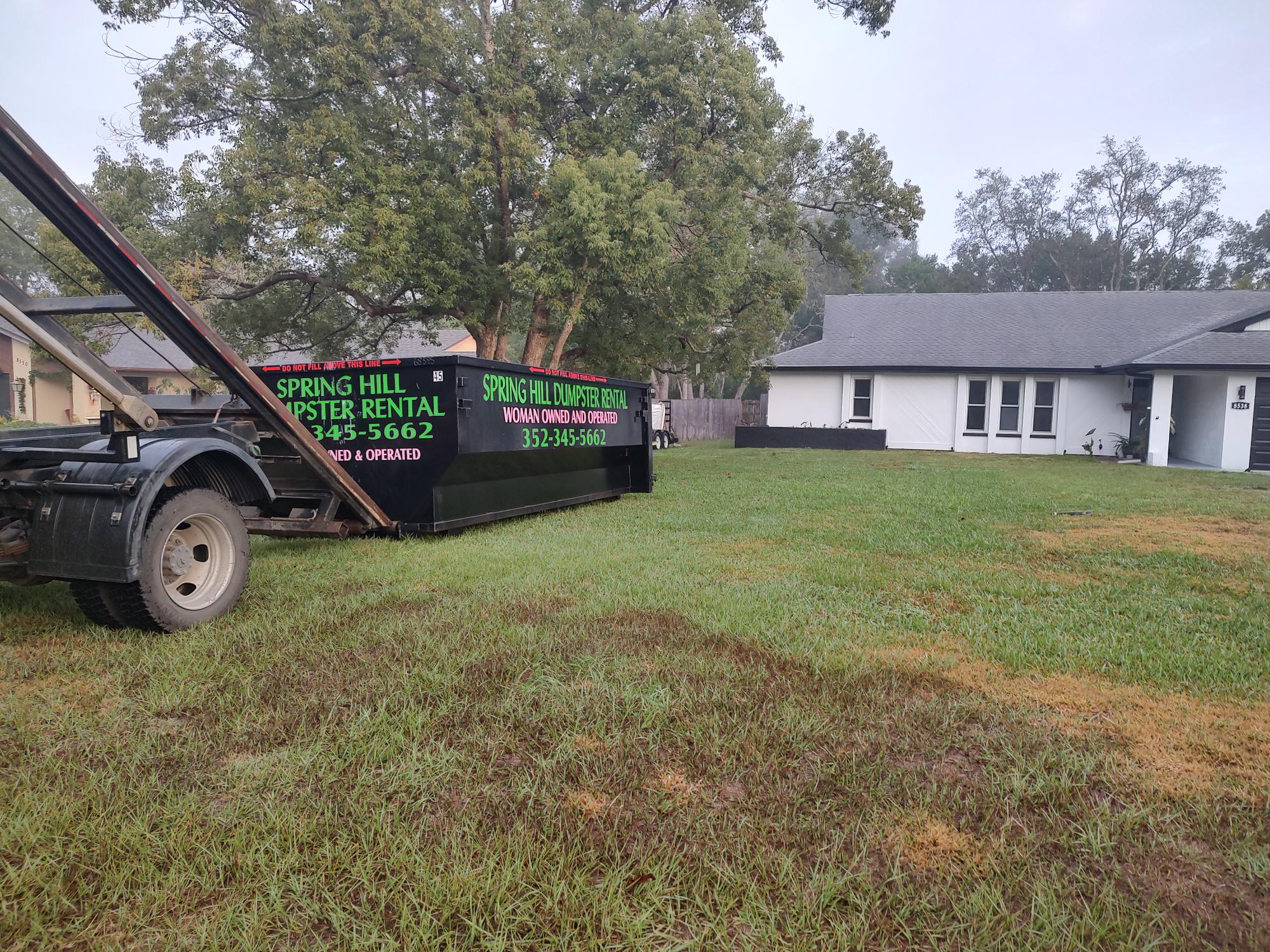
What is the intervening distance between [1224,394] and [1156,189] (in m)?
40.3

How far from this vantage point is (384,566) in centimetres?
582

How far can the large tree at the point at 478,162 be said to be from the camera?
13.0 metres

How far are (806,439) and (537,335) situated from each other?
12321 mm

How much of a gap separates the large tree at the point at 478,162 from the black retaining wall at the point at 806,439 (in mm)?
9166

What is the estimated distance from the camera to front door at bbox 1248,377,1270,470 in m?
18.8

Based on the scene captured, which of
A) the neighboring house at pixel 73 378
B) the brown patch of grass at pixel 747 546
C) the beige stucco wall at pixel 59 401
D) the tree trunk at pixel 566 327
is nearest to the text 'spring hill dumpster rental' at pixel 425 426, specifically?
the brown patch of grass at pixel 747 546

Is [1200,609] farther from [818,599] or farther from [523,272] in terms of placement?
[523,272]

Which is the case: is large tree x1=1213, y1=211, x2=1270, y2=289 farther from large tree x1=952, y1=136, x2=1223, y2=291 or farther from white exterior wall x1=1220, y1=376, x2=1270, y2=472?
white exterior wall x1=1220, y1=376, x2=1270, y2=472

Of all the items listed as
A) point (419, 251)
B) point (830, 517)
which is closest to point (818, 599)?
point (830, 517)

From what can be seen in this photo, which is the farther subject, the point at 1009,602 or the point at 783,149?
the point at 783,149

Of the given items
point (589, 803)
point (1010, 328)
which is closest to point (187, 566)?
point (589, 803)

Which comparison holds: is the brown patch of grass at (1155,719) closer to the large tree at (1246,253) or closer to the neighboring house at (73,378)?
the neighboring house at (73,378)

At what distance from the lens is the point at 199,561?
15.1 ft

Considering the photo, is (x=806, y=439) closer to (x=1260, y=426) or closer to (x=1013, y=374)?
(x=1013, y=374)
